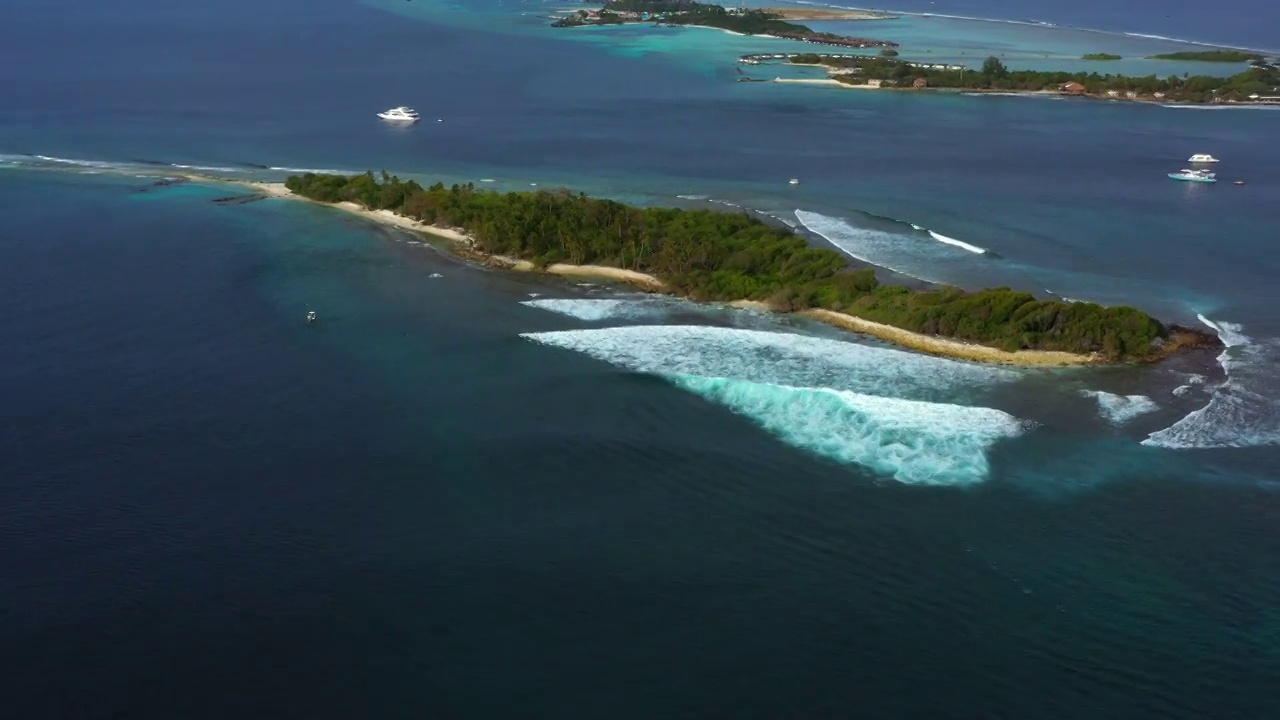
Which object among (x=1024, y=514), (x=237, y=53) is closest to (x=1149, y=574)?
(x=1024, y=514)

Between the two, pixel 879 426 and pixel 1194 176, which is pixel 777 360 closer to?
pixel 879 426

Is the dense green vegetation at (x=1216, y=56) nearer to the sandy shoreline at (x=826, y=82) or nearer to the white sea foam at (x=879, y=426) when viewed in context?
the sandy shoreline at (x=826, y=82)

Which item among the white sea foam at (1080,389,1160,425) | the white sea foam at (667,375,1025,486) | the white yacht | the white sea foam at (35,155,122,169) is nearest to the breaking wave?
the white sea foam at (1080,389,1160,425)

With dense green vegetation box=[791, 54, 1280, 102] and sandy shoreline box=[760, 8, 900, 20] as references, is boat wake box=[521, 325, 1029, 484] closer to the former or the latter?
dense green vegetation box=[791, 54, 1280, 102]

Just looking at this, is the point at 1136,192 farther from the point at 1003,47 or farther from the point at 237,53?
the point at 237,53

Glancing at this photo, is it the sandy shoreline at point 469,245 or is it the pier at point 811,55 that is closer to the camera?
the sandy shoreline at point 469,245

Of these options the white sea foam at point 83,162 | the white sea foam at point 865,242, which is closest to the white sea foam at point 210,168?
the white sea foam at point 83,162

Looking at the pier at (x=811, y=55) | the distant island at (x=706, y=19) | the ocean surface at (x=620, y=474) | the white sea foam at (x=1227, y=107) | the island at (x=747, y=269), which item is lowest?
the ocean surface at (x=620, y=474)
